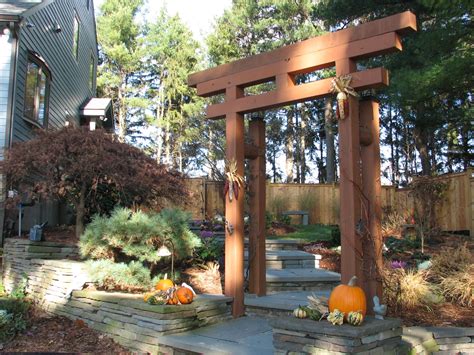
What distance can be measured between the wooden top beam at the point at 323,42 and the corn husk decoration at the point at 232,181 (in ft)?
3.39

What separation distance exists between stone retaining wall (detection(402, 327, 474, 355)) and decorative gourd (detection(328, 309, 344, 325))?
0.81 meters

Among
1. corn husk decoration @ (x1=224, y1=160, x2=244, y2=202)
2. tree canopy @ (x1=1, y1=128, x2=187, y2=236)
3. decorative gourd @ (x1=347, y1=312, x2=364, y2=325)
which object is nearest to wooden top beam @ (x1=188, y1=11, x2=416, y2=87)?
corn husk decoration @ (x1=224, y1=160, x2=244, y2=202)

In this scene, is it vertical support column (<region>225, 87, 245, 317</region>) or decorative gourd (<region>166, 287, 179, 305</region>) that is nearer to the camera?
decorative gourd (<region>166, 287, 179, 305</region>)

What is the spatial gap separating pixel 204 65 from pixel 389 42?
20.9 m

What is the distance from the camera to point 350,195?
388 cm

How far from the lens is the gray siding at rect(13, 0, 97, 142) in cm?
927

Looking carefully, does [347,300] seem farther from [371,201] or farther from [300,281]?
[300,281]

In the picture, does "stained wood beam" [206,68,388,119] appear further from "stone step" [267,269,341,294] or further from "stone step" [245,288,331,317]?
"stone step" [267,269,341,294]

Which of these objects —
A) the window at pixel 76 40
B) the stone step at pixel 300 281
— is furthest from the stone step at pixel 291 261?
the window at pixel 76 40

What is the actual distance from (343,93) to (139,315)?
110 inches

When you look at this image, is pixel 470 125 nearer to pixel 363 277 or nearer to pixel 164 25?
pixel 363 277

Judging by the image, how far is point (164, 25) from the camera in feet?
90.1

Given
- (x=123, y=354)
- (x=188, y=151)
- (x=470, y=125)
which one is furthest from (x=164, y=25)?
(x=123, y=354)

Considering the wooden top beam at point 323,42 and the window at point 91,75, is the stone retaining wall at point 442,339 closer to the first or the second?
the wooden top beam at point 323,42
